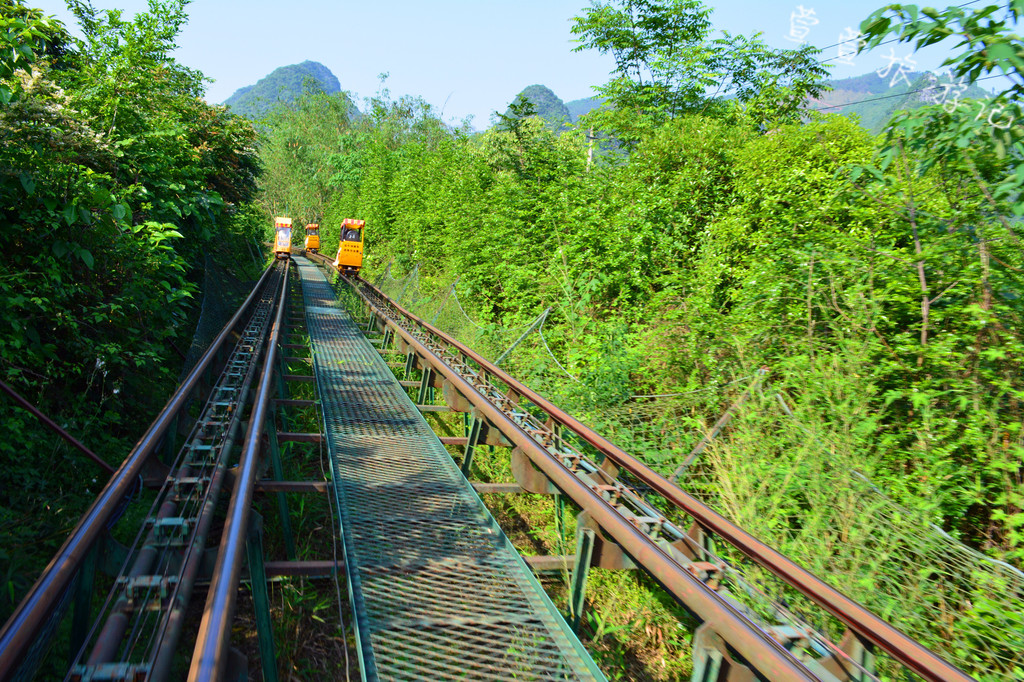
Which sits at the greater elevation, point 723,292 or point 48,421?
point 723,292

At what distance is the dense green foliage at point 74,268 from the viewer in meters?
4.14

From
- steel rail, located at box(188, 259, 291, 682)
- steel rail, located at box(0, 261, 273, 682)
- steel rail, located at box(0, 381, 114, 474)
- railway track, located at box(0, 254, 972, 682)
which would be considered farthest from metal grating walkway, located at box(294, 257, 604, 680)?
steel rail, located at box(0, 381, 114, 474)

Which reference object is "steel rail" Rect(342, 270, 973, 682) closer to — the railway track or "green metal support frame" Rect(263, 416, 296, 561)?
the railway track

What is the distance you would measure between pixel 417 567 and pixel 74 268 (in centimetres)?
471

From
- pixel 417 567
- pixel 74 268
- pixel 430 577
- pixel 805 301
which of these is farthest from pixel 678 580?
pixel 74 268

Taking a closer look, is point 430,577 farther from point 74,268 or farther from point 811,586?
point 74,268

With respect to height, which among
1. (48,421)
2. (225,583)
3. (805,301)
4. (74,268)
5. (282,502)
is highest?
(805,301)

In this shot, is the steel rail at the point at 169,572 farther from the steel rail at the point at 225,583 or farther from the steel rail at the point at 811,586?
the steel rail at the point at 811,586

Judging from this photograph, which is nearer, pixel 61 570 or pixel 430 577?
pixel 61 570

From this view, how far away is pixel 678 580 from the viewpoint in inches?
111

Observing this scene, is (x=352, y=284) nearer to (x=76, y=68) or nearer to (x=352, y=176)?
(x=76, y=68)

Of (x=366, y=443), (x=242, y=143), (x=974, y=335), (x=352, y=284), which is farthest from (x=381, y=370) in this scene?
(x=352, y=284)

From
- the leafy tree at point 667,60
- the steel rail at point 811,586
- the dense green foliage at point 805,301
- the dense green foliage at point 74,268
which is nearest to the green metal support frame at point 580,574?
the steel rail at point 811,586

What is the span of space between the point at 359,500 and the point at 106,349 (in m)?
3.06
